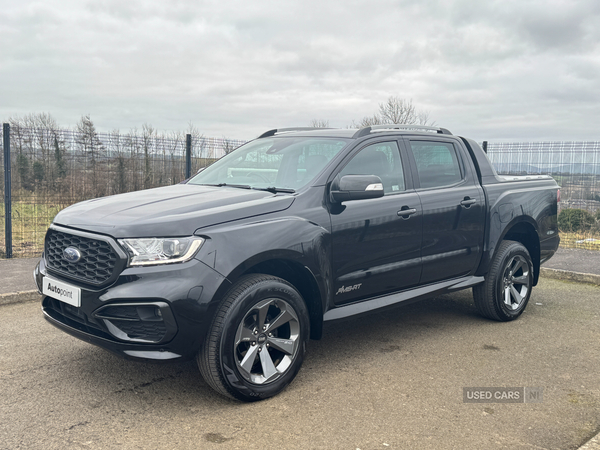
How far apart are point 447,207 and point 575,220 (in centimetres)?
1107

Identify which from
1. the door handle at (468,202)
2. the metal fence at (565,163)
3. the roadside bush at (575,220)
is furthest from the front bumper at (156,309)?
the roadside bush at (575,220)

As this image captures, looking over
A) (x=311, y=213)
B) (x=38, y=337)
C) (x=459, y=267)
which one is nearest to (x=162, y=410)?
(x=311, y=213)

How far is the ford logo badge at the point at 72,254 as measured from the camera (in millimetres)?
3352

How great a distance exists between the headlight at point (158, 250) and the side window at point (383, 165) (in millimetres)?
1559

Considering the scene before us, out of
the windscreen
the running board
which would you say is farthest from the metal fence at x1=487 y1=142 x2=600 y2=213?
the windscreen

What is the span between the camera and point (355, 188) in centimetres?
386

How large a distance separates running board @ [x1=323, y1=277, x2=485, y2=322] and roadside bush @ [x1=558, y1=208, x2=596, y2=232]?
396 inches

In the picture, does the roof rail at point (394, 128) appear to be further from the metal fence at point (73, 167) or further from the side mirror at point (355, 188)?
the metal fence at point (73, 167)

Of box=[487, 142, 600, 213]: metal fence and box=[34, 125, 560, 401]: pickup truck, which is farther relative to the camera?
box=[487, 142, 600, 213]: metal fence

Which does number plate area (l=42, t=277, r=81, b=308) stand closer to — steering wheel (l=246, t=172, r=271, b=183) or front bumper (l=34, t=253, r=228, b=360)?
front bumper (l=34, t=253, r=228, b=360)

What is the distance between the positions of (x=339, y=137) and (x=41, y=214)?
6825mm

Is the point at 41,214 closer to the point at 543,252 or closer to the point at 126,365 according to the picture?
the point at 126,365

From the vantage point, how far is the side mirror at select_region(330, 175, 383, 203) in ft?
12.7

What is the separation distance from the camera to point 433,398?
3594 millimetres
